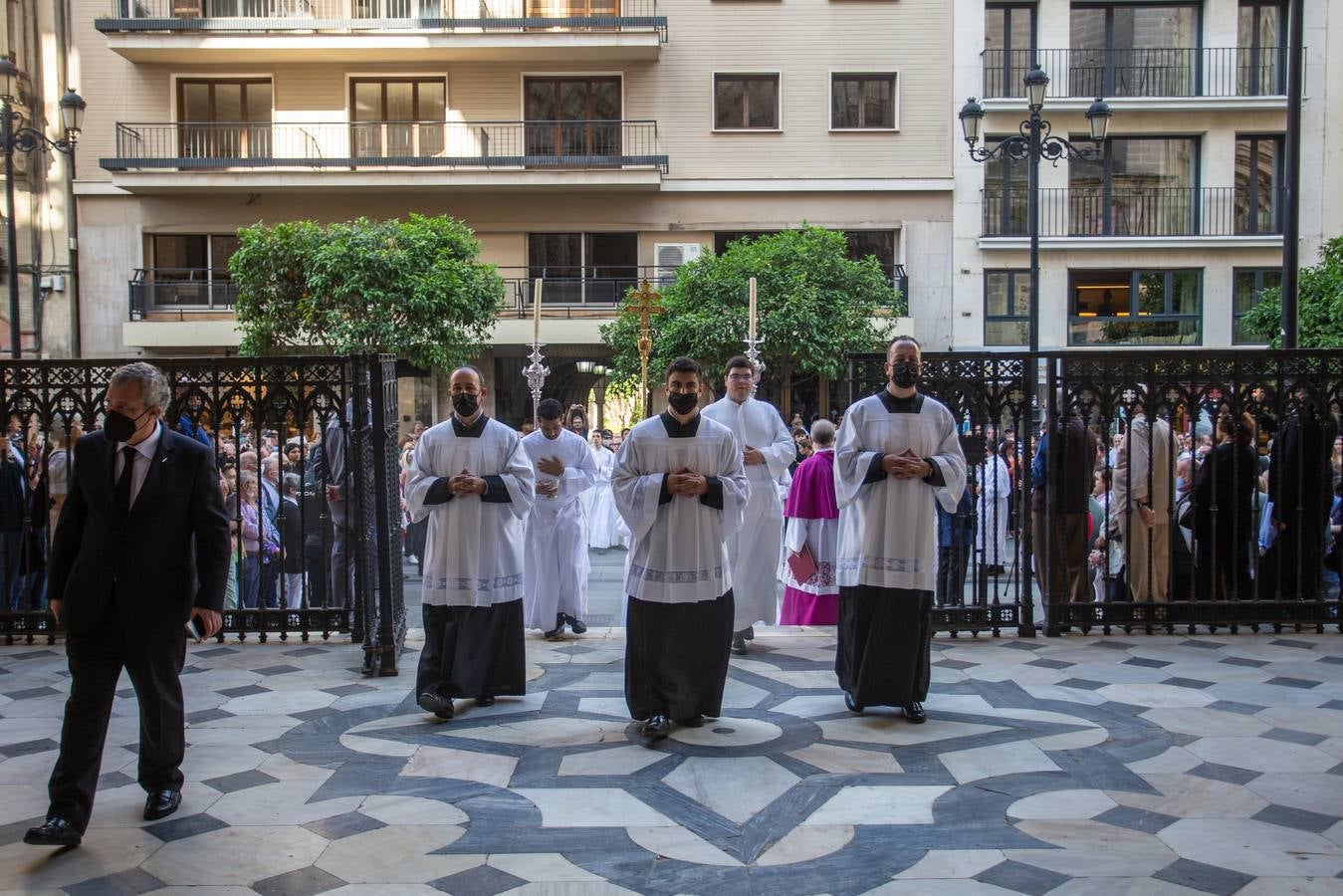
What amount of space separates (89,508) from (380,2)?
79.3 ft

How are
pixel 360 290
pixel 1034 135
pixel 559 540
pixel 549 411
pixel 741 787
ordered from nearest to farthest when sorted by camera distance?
pixel 741 787, pixel 559 540, pixel 549 411, pixel 1034 135, pixel 360 290

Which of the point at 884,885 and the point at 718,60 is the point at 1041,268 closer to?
the point at 718,60

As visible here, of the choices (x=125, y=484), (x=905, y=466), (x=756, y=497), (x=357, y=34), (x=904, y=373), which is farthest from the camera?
(x=357, y=34)

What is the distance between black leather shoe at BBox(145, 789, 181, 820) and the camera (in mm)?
5238

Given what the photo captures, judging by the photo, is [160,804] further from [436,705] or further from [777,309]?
[777,309]

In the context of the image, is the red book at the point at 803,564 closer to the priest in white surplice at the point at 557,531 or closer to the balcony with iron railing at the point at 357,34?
the priest in white surplice at the point at 557,531

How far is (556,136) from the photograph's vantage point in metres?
26.8

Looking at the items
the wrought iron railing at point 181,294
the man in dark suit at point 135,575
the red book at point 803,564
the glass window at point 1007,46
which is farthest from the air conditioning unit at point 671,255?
the man in dark suit at point 135,575

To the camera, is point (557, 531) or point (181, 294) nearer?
point (557, 531)

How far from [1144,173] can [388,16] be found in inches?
672

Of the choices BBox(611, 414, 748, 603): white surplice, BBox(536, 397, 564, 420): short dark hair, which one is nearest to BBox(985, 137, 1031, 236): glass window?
BBox(536, 397, 564, 420): short dark hair

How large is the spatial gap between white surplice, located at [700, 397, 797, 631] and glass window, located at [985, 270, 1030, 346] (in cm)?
1906

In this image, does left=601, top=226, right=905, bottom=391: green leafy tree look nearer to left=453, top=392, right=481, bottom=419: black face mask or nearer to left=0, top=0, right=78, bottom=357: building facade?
left=0, top=0, right=78, bottom=357: building facade

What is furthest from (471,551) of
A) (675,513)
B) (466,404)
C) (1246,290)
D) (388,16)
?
(1246,290)
